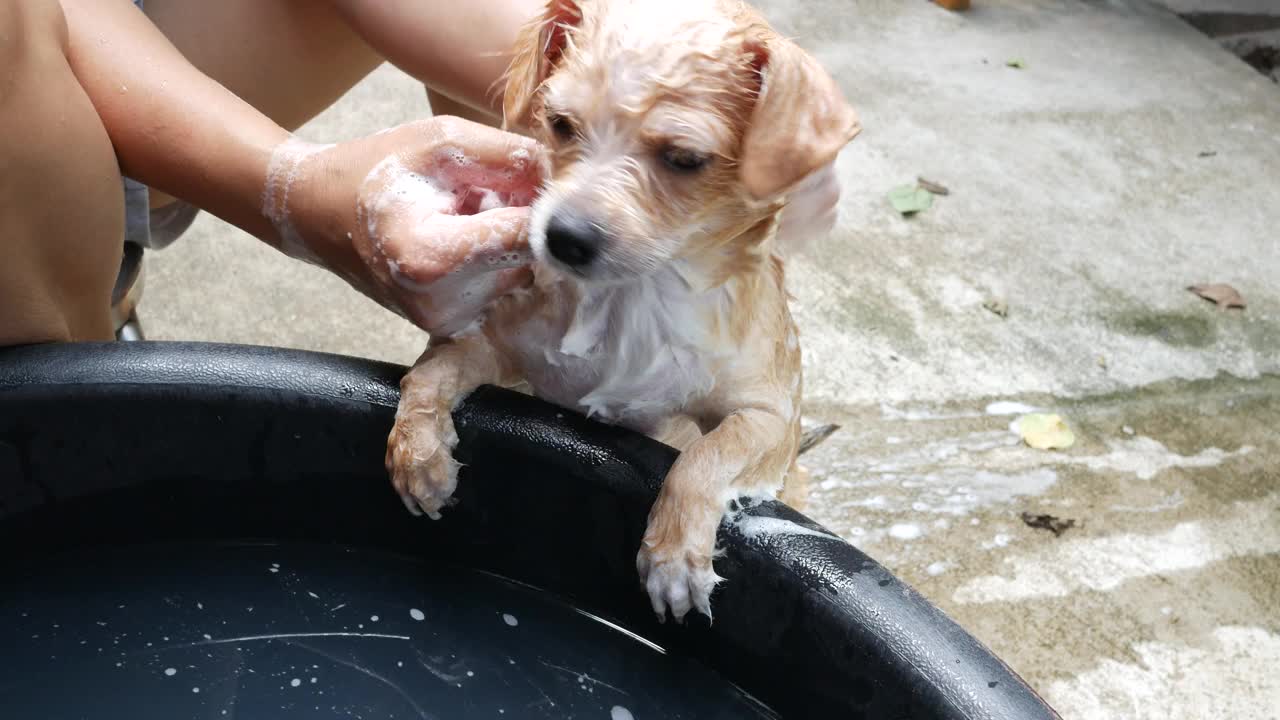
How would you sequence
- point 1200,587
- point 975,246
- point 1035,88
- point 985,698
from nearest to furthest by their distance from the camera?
point 985,698, point 1200,587, point 975,246, point 1035,88

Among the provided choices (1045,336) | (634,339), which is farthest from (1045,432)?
(634,339)

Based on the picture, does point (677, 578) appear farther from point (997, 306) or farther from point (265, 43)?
point (997, 306)

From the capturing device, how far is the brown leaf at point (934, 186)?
11.3ft

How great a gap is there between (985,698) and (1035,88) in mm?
3371

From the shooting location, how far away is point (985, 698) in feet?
3.93

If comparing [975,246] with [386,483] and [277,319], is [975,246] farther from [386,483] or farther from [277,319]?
[386,483]

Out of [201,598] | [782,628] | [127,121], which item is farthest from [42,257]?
[782,628]

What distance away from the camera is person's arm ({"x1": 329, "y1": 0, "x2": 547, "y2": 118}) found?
189 centimetres

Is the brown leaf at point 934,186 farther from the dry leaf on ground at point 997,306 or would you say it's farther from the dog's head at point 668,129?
the dog's head at point 668,129

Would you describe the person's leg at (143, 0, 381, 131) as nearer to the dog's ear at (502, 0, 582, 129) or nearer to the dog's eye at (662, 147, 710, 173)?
the dog's ear at (502, 0, 582, 129)

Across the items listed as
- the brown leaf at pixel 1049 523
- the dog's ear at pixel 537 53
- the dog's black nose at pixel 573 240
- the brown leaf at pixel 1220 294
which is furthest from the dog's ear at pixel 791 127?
the brown leaf at pixel 1220 294

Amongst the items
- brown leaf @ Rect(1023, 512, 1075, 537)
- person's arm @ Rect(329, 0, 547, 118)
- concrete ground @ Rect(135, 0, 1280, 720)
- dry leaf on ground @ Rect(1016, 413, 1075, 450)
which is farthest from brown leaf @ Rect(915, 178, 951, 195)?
person's arm @ Rect(329, 0, 547, 118)

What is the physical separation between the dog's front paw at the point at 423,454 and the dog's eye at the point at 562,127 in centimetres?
37

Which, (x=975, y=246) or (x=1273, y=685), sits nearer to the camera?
(x=1273, y=685)
